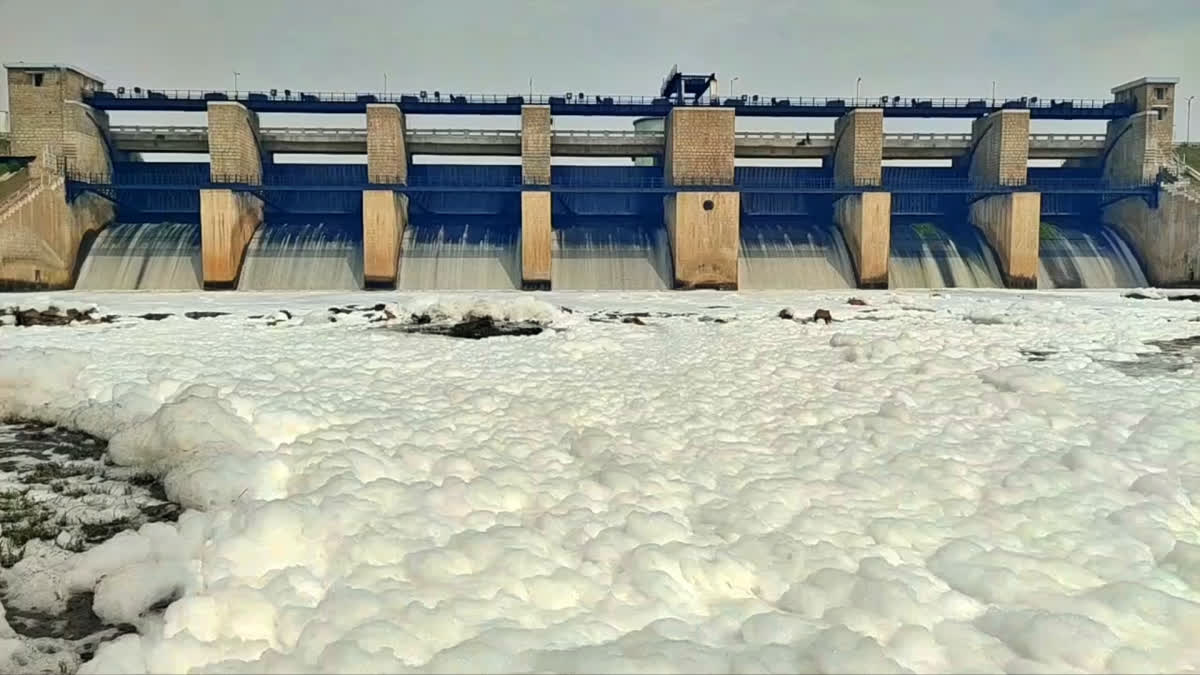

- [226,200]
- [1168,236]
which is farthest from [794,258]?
[226,200]

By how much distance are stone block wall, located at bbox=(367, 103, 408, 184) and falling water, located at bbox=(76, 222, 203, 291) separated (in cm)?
855

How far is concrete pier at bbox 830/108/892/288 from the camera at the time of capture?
112 ft

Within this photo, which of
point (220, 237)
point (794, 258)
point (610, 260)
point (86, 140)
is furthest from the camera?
point (794, 258)

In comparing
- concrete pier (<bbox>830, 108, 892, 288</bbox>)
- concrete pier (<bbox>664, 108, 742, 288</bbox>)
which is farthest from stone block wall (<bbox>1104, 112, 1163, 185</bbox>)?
concrete pier (<bbox>664, 108, 742, 288</bbox>)

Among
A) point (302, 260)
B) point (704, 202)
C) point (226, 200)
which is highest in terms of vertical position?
point (704, 202)

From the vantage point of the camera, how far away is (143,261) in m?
33.1

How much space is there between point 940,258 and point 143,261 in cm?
3582

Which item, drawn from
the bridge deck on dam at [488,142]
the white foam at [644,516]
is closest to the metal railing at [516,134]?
the bridge deck on dam at [488,142]

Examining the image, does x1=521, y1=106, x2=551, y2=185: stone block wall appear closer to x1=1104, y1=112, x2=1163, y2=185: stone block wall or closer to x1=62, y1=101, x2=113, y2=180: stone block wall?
x1=62, y1=101, x2=113, y2=180: stone block wall

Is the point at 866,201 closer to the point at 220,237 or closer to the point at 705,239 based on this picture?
the point at 705,239

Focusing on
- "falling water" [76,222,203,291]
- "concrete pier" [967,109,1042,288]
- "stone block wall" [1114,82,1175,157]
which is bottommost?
"falling water" [76,222,203,291]

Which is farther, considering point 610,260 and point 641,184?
point 641,184

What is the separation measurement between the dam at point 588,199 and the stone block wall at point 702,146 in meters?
0.09

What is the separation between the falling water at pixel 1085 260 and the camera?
3509 cm
